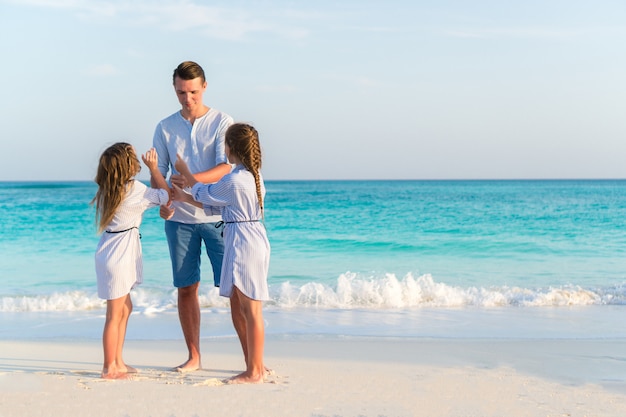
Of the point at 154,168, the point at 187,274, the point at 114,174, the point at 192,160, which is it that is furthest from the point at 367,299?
the point at 114,174

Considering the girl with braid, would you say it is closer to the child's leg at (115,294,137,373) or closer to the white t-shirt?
the white t-shirt

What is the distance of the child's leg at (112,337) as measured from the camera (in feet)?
13.1

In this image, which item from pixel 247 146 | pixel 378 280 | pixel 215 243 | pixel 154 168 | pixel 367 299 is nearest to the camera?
pixel 247 146

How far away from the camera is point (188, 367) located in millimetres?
4324

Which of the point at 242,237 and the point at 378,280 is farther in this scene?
the point at 378,280

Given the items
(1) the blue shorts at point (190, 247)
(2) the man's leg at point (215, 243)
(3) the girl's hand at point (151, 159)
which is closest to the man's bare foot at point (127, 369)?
(1) the blue shorts at point (190, 247)

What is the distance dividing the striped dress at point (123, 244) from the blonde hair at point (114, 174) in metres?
0.05

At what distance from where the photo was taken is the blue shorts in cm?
420

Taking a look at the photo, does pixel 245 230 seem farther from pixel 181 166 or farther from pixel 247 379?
pixel 247 379

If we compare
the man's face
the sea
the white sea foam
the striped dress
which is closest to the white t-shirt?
the man's face

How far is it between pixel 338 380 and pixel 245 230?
102cm

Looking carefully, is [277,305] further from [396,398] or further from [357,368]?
[396,398]

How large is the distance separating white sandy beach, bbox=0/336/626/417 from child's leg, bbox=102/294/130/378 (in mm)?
102

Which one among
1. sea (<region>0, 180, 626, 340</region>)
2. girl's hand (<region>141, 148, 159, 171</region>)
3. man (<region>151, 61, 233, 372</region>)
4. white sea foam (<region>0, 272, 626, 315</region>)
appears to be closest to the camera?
girl's hand (<region>141, 148, 159, 171</region>)
